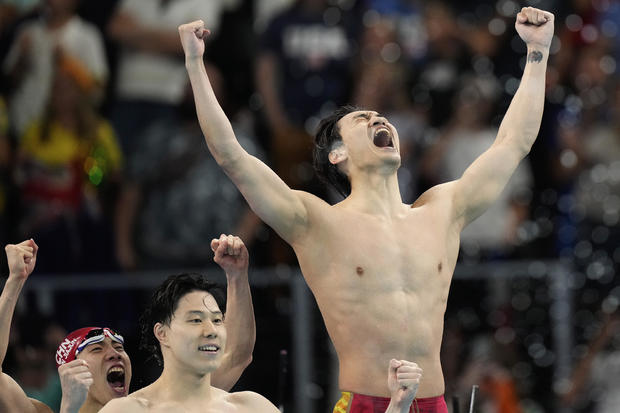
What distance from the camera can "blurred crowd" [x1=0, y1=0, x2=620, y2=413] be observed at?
8281 mm

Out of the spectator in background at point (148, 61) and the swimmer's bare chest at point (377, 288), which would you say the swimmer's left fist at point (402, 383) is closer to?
the swimmer's bare chest at point (377, 288)

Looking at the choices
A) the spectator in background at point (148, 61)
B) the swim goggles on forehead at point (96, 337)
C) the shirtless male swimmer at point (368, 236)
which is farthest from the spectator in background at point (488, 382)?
the swim goggles on forehead at point (96, 337)

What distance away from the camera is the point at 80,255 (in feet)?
27.1

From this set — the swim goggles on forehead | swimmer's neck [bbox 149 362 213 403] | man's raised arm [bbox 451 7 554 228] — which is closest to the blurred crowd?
man's raised arm [bbox 451 7 554 228]

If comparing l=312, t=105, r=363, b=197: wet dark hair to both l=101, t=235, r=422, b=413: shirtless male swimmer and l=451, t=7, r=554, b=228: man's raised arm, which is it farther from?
l=101, t=235, r=422, b=413: shirtless male swimmer

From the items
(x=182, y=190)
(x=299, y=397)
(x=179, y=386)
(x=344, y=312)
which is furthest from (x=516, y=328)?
(x=179, y=386)

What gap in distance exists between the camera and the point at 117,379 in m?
4.93

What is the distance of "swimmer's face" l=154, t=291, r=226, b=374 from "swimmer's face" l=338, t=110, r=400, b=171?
922mm

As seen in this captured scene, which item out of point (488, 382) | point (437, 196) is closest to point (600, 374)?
point (488, 382)

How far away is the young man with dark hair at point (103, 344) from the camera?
4.80m

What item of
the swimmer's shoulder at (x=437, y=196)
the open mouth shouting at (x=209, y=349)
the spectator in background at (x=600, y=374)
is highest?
the swimmer's shoulder at (x=437, y=196)

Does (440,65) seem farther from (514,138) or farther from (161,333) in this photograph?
(161,333)

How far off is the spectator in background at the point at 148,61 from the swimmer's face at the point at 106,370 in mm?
3732

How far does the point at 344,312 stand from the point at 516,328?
3.73 metres
